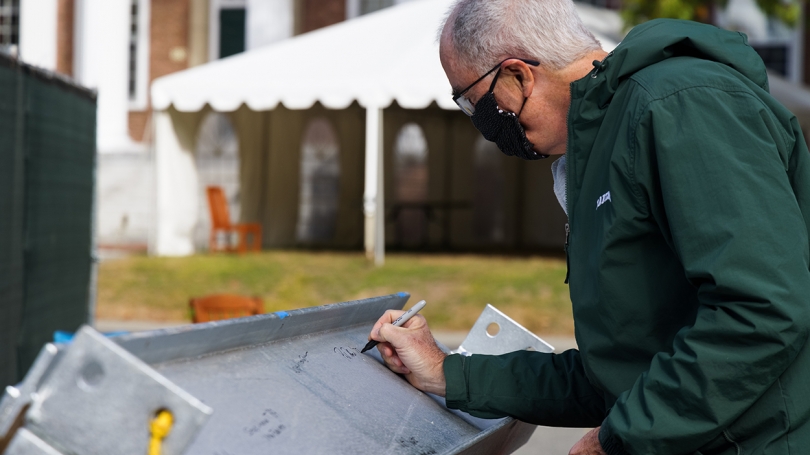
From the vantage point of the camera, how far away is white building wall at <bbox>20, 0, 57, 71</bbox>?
19.3 m

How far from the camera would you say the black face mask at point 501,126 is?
2.01 meters

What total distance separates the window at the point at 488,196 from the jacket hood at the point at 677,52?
17058 mm

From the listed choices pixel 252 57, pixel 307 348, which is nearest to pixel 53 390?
pixel 307 348

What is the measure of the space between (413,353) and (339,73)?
9.81 meters

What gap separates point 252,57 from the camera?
12.7m

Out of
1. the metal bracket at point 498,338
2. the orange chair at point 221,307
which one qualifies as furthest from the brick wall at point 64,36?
the metal bracket at point 498,338

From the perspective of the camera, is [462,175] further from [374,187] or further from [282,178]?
[374,187]

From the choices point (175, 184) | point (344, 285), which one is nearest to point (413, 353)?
point (344, 285)

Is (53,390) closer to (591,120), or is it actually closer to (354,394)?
(354,394)

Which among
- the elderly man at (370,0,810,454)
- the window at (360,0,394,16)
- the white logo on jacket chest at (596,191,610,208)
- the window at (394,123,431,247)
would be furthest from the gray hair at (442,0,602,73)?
the window at (360,0,394,16)

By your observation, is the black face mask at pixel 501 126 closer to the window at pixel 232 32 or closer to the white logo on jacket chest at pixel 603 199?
the white logo on jacket chest at pixel 603 199

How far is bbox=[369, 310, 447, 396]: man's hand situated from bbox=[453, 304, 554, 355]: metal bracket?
370mm

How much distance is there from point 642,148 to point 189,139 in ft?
42.6

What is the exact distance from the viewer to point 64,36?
19.4 meters
